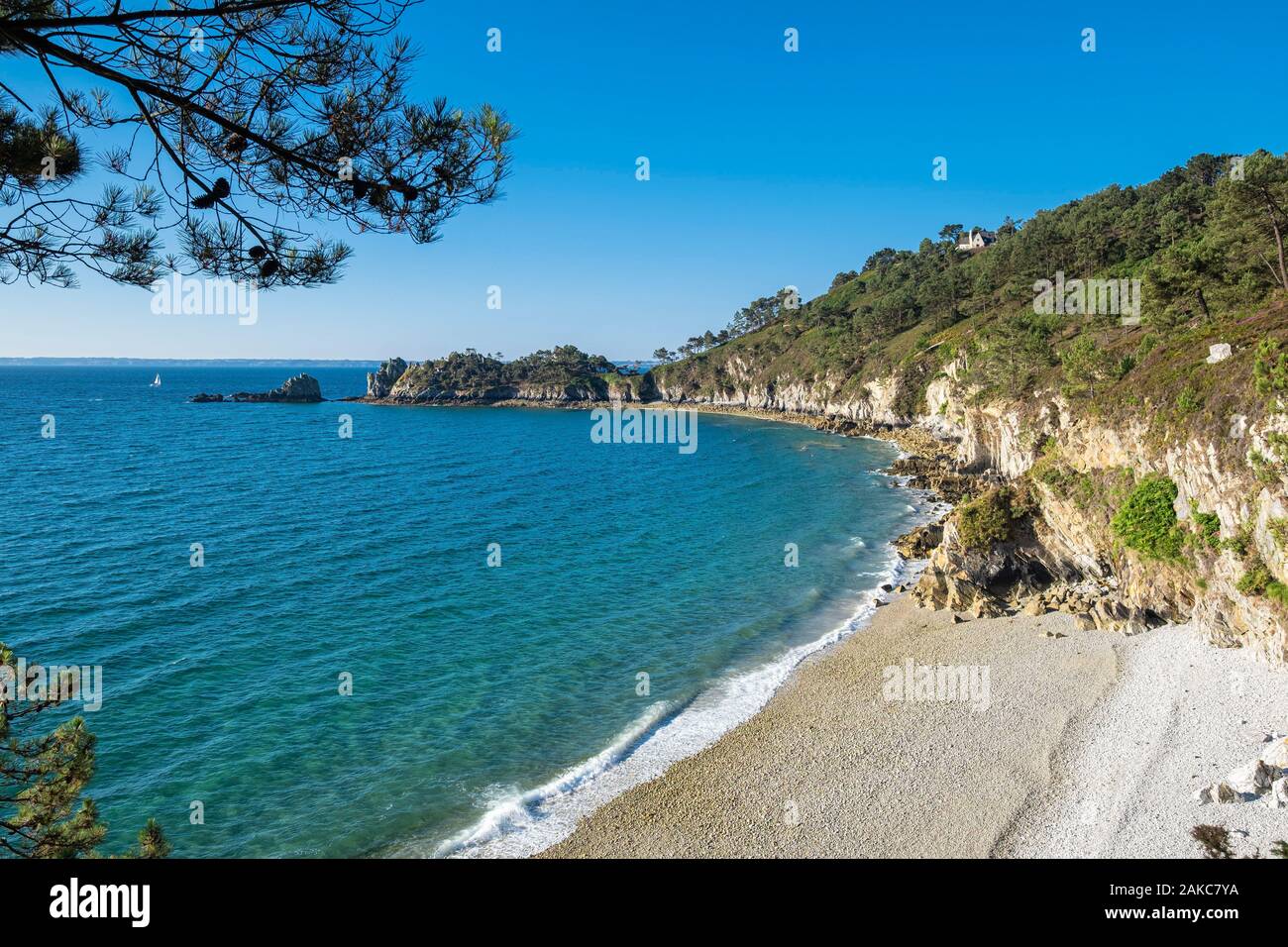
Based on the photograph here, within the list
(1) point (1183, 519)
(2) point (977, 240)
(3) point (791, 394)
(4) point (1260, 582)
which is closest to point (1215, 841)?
(4) point (1260, 582)

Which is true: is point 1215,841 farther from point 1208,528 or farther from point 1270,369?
point 1270,369

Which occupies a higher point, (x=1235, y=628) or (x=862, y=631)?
(x=1235, y=628)

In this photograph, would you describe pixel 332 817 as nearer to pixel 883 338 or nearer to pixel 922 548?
pixel 922 548

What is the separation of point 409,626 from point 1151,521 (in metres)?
30.6

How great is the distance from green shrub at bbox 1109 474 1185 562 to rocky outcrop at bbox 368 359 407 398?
169851 millimetres

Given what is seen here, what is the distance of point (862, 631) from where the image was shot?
30.0 m

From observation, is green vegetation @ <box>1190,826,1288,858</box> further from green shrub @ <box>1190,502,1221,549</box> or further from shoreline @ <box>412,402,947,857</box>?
shoreline @ <box>412,402,947,857</box>

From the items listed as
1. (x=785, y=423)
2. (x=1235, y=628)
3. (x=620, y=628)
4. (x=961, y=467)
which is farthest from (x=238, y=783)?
(x=785, y=423)

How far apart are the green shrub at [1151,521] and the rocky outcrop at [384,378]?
169851 mm

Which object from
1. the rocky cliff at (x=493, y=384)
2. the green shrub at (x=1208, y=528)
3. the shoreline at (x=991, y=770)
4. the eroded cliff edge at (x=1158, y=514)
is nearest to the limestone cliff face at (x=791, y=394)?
the rocky cliff at (x=493, y=384)

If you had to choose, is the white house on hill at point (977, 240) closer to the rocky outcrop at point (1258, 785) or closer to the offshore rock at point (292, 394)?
the offshore rock at point (292, 394)

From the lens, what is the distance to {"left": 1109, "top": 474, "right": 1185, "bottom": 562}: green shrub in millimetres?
24844

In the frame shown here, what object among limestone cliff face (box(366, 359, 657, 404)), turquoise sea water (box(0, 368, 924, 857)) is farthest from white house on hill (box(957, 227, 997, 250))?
turquoise sea water (box(0, 368, 924, 857))
